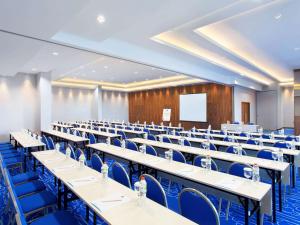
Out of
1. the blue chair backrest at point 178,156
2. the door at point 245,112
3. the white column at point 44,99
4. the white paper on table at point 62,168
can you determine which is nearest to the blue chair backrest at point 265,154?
the blue chair backrest at point 178,156

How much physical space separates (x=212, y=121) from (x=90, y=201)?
13879 millimetres

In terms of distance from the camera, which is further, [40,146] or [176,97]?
[176,97]

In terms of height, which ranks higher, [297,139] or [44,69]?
[44,69]

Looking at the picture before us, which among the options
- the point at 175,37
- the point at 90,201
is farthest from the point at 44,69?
the point at 90,201

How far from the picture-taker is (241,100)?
15766 mm

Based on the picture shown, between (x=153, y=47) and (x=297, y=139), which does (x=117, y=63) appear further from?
(x=297, y=139)

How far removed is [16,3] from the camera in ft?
11.0

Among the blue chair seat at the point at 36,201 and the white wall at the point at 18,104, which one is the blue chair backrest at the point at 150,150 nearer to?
the blue chair seat at the point at 36,201

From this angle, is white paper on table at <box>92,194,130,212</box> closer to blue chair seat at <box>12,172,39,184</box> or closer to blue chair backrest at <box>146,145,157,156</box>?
blue chair seat at <box>12,172,39,184</box>

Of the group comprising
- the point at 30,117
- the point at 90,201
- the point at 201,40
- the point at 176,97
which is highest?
the point at 201,40

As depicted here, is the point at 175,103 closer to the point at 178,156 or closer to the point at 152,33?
the point at 152,33

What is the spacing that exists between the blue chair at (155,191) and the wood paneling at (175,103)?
511 inches

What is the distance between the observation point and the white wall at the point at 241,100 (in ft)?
47.6

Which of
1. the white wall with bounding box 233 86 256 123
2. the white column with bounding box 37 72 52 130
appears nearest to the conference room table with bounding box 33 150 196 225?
the white column with bounding box 37 72 52 130
